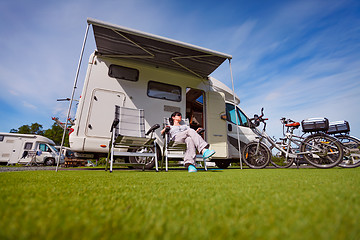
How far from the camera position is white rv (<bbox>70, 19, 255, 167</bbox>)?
3.59 m

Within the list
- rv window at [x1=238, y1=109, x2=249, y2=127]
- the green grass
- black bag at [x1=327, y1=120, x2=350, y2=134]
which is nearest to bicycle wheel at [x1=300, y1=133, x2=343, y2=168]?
black bag at [x1=327, y1=120, x2=350, y2=134]

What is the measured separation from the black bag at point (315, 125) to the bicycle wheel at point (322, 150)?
0.51 feet

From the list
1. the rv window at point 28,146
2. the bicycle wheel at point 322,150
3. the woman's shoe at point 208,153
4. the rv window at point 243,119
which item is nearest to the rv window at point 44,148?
the rv window at point 28,146

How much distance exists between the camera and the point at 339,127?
4.00 meters

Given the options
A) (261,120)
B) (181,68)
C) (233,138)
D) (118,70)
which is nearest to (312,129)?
(261,120)

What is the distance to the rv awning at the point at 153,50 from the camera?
136 inches

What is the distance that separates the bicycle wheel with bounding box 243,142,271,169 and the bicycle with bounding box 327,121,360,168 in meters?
1.32

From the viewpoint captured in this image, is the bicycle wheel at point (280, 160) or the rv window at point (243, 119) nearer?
the bicycle wheel at point (280, 160)

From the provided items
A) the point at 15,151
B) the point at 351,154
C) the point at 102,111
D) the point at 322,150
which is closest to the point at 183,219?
the point at 102,111

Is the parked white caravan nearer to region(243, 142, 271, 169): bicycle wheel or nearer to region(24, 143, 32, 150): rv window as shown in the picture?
region(24, 143, 32, 150): rv window

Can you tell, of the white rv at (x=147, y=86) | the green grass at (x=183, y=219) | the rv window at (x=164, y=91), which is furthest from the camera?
the rv window at (x=164, y=91)

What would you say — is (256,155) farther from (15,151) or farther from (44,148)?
(15,151)

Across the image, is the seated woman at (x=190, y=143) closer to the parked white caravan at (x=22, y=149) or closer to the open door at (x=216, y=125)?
the open door at (x=216, y=125)

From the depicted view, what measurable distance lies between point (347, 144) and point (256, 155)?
5.79ft
